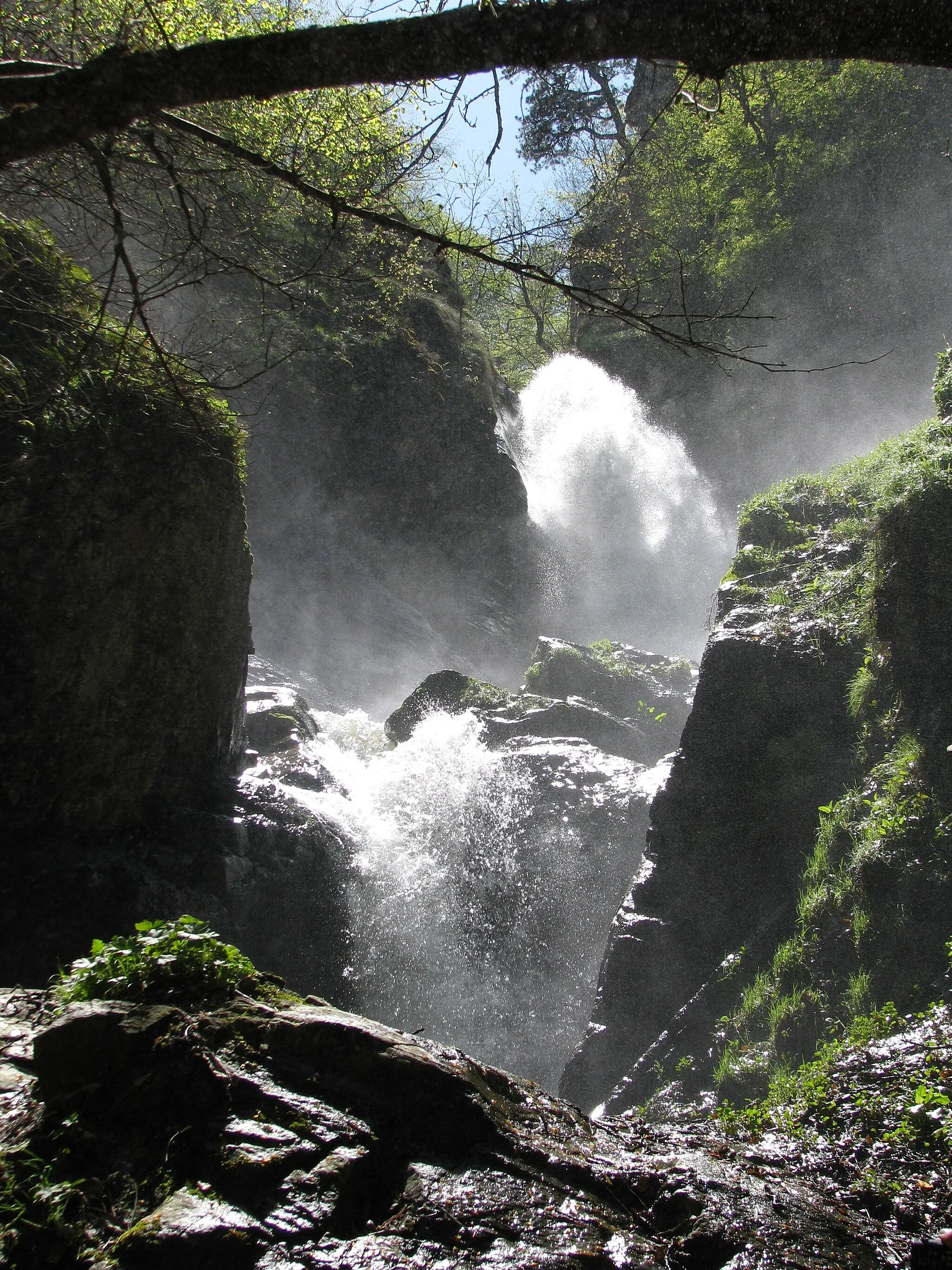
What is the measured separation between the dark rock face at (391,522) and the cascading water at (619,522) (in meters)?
1.94

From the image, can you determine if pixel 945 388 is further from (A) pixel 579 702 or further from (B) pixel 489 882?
(B) pixel 489 882

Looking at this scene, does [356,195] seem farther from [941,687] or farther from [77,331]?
[941,687]

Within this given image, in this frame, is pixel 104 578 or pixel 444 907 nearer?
pixel 104 578

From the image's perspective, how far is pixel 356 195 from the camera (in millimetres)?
3262

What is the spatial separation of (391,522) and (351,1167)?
17.2m

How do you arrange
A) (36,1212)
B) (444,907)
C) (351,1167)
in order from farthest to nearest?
(444,907)
(351,1167)
(36,1212)

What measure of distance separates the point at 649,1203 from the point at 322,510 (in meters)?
16.8

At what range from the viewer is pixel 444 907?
9539 millimetres

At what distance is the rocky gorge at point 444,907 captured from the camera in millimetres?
2539

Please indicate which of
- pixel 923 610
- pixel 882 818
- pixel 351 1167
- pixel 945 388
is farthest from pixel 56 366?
pixel 945 388

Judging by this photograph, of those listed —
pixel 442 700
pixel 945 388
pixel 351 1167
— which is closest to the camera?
pixel 351 1167

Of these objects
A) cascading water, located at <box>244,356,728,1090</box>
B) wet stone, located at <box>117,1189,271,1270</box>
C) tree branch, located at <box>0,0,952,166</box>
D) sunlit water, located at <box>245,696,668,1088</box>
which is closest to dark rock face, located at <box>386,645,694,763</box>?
cascading water, located at <box>244,356,728,1090</box>

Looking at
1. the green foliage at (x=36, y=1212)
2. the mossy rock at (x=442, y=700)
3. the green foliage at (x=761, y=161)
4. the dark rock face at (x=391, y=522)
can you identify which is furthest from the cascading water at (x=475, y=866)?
the green foliage at (x=761, y=161)

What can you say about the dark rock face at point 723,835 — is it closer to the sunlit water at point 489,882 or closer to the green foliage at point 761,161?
the sunlit water at point 489,882
